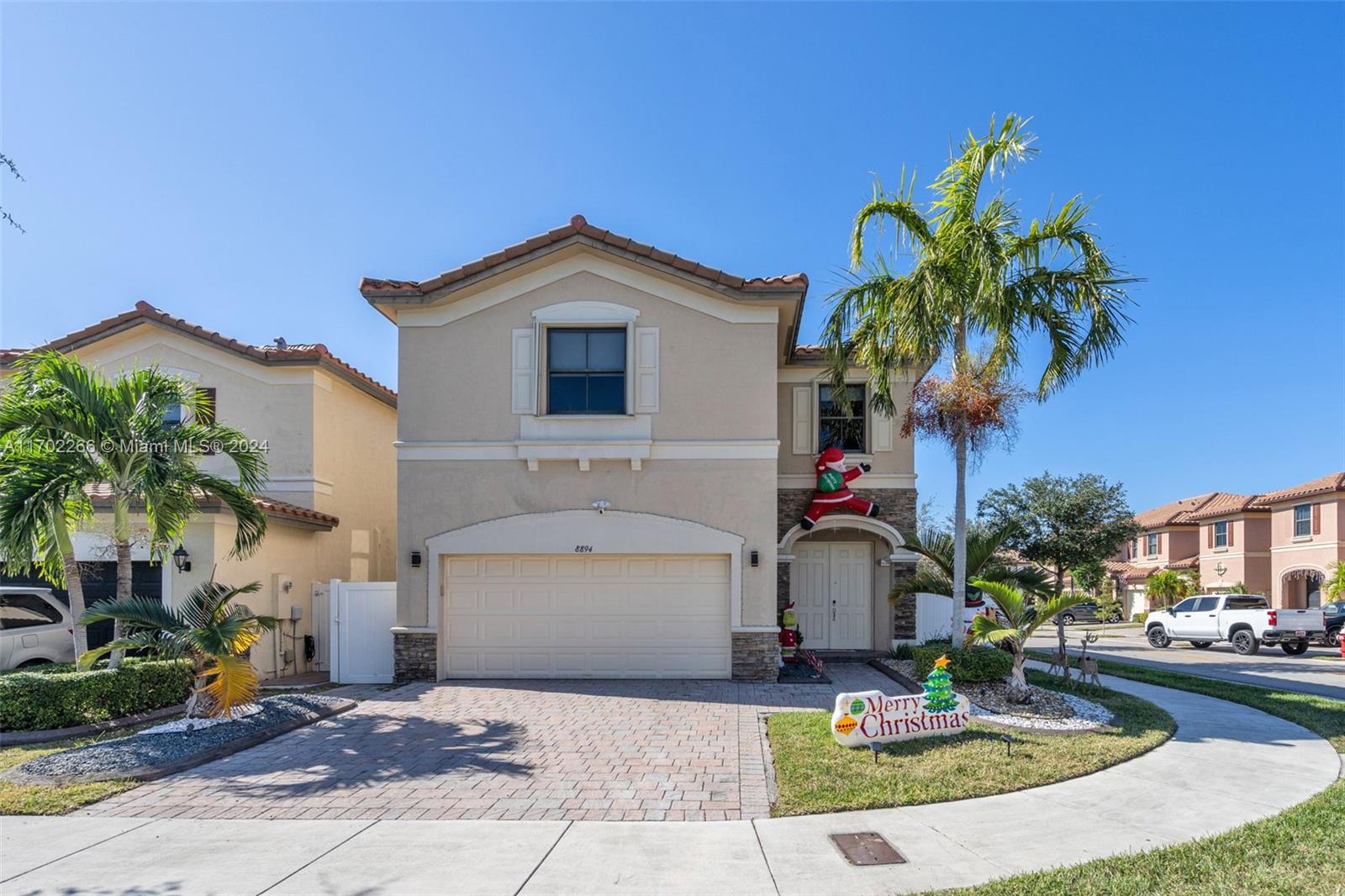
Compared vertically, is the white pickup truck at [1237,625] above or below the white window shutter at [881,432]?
below

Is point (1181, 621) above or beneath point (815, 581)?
beneath

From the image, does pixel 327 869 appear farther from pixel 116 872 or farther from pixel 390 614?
pixel 390 614

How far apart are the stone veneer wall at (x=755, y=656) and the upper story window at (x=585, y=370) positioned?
4.31m

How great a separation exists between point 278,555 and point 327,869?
392 inches

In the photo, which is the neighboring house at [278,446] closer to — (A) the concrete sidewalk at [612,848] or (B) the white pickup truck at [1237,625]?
(A) the concrete sidewalk at [612,848]

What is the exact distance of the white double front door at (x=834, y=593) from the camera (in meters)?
15.8

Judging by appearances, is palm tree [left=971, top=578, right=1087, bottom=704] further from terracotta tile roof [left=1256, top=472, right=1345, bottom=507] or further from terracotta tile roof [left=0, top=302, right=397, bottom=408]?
terracotta tile roof [left=1256, top=472, right=1345, bottom=507]

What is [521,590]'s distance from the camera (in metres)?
13.1

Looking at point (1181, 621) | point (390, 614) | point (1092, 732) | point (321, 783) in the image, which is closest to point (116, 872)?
point (321, 783)

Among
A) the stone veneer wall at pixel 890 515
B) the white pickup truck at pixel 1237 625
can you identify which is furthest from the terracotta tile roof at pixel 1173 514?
the stone veneer wall at pixel 890 515

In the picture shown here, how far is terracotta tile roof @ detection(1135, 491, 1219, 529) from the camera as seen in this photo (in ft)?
138

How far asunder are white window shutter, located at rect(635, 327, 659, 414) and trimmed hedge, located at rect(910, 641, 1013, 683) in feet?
18.7

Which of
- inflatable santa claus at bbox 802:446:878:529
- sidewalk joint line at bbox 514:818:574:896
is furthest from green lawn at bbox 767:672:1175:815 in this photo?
inflatable santa claus at bbox 802:446:878:529

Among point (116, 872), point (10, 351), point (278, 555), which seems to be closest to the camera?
point (116, 872)
